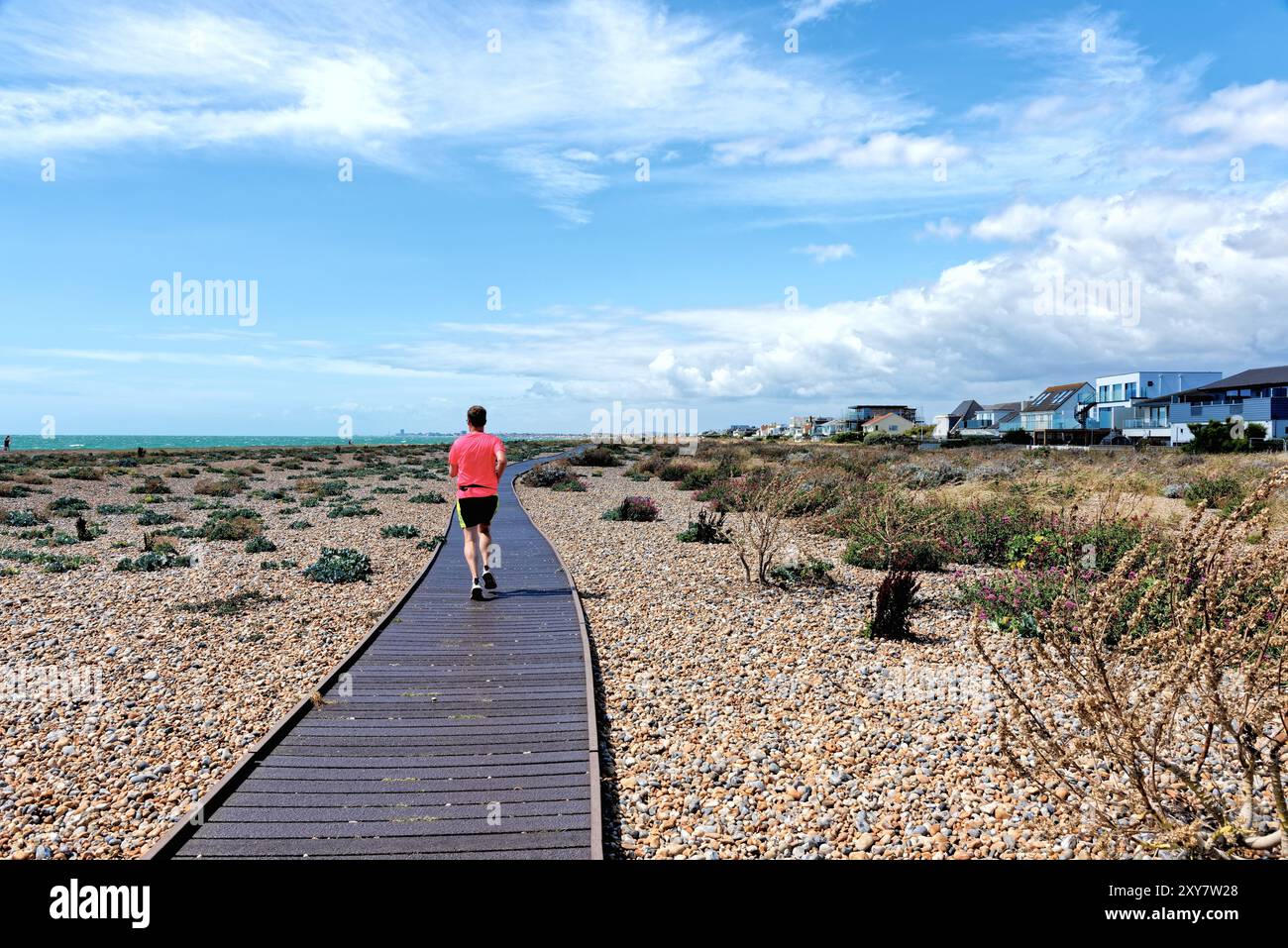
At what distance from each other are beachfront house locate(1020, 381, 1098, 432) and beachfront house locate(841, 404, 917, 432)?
1403 inches

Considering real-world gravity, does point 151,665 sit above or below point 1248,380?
below

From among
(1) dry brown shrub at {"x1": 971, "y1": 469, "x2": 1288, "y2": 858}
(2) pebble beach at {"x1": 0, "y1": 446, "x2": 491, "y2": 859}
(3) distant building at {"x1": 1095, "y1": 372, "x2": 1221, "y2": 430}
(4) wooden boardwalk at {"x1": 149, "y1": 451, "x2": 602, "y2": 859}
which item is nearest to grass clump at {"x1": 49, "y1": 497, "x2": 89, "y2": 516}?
(2) pebble beach at {"x1": 0, "y1": 446, "x2": 491, "y2": 859}

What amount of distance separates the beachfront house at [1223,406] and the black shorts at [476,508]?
56421mm

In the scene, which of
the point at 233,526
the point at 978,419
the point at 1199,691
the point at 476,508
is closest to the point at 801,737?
the point at 1199,691

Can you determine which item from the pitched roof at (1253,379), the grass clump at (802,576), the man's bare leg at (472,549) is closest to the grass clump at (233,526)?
the man's bare leg at (472,549)

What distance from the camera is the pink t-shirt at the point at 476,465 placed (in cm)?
891

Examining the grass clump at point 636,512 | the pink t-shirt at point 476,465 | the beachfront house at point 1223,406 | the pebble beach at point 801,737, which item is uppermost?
the beachfront house at point 1223,406

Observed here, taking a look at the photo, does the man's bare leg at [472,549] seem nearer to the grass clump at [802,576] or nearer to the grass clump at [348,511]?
the grass clump at [802,576]

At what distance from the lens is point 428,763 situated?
4.91 meters

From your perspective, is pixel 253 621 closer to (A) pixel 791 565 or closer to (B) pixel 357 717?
(B) pixel 357 717

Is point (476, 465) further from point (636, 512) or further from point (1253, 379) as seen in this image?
point (1253, 379)

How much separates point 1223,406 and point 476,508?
2442 inches
